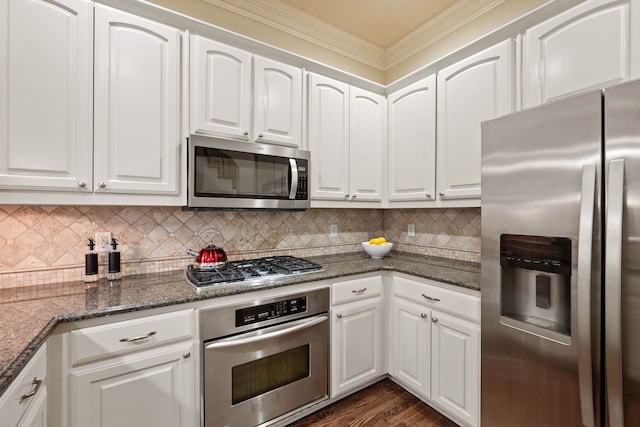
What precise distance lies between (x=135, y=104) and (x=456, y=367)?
2.36 meters

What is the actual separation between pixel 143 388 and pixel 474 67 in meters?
2.59

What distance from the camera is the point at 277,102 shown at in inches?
79.4

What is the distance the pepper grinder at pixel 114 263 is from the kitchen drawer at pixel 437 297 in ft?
5.87

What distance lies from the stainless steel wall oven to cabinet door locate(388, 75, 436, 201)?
1.10 metres

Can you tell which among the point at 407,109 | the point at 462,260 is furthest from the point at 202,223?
the point at 462,260

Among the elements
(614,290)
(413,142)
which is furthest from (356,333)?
(413,142)

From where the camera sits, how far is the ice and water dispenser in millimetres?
1171

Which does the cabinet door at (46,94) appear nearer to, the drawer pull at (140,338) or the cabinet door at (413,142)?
the drawer pull at (140,338)

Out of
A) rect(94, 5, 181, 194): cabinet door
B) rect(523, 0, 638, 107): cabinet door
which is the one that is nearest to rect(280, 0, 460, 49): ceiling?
rect(523, 0, 638, 107): cabinet door

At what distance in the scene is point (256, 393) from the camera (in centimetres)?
164

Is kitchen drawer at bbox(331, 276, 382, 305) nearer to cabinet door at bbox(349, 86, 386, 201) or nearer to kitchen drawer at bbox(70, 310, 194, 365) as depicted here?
cabinet door at bbox(349, 86, 386, 201)

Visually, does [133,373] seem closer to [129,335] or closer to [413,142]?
[129,335]

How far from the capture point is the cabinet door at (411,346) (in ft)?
6.31

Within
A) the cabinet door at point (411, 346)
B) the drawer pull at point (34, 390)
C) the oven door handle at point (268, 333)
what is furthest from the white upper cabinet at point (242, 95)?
the cabinet door at point (411, 346)
